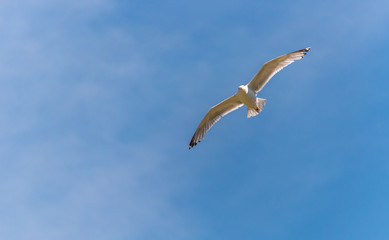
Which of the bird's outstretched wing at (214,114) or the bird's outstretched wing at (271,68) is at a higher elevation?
the bird's outstretched wing at (214,114)

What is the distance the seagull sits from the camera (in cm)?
1684

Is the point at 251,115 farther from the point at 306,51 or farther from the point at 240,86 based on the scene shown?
the point at 306,51

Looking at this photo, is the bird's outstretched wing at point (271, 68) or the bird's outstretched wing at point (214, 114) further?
the bird's outstretched wing at point (214, 114)

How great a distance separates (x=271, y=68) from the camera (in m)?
17.1

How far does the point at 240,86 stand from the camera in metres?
17.1

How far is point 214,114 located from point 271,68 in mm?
3104

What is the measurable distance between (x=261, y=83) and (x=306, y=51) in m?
2.08

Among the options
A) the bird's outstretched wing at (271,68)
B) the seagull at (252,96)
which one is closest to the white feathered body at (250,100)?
the seagull at (252,96)

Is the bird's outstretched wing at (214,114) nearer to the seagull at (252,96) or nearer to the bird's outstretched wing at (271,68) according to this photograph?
the seagull at (252,96)

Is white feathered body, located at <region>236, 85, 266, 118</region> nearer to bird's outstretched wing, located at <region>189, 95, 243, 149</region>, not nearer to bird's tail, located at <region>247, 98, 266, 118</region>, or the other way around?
bird's tail, located at <region>247, 98, 266, 118</region>

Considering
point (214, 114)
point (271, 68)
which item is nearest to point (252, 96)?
point (271, 68)

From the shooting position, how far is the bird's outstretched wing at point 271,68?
54.9ft

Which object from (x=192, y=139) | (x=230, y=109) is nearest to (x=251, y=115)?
(x=230, y=109)

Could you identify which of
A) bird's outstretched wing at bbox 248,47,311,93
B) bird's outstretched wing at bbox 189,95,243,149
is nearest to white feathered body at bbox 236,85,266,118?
bird's outstretched wing at bbox 248,47,311,93
